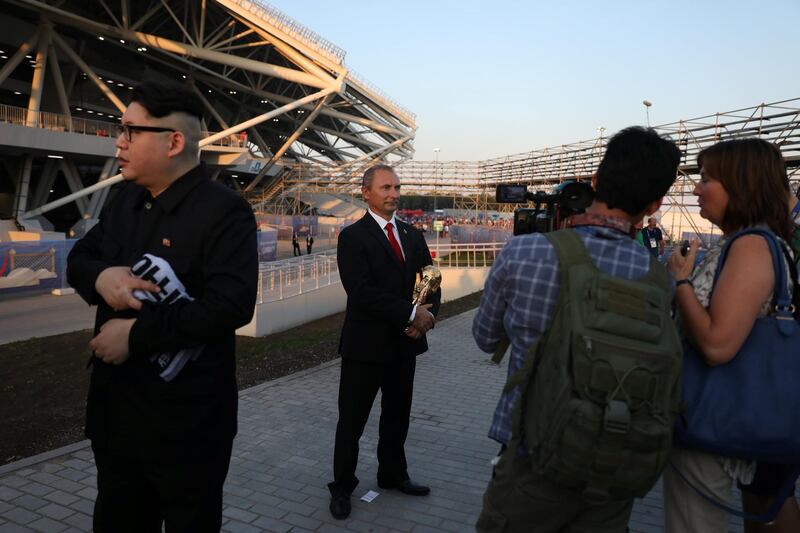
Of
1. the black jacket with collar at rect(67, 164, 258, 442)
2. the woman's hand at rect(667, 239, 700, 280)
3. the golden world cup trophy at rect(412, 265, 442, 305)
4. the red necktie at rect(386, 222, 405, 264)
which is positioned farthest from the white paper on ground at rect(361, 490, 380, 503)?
the woman's hand at rect(667, 239, 700, 280)

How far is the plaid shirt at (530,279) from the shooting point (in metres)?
1.74

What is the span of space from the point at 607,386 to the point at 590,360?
9 cm

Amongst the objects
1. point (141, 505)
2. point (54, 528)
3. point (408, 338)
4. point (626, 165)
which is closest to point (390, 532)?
point (408, 338)

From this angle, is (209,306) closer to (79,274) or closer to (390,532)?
(79,274)

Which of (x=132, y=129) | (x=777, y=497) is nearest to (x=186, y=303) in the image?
(x=132, y=129)

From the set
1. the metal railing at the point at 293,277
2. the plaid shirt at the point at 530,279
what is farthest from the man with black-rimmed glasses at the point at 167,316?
the metal railing at the point at 293,277

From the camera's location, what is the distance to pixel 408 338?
3.54 m

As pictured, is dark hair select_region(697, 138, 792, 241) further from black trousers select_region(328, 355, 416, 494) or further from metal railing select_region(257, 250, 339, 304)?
metal railing select_region(257, 250, 339, 304)

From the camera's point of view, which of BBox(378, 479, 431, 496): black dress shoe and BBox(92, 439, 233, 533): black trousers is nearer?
BBox(92, 439, 233, 533): black trousers

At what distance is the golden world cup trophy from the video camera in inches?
28.3

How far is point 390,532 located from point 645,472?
6.76 feet

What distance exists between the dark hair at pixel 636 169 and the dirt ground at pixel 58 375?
494 cm

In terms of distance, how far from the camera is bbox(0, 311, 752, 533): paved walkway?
336 centimetres

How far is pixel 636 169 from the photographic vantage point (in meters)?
1.73
